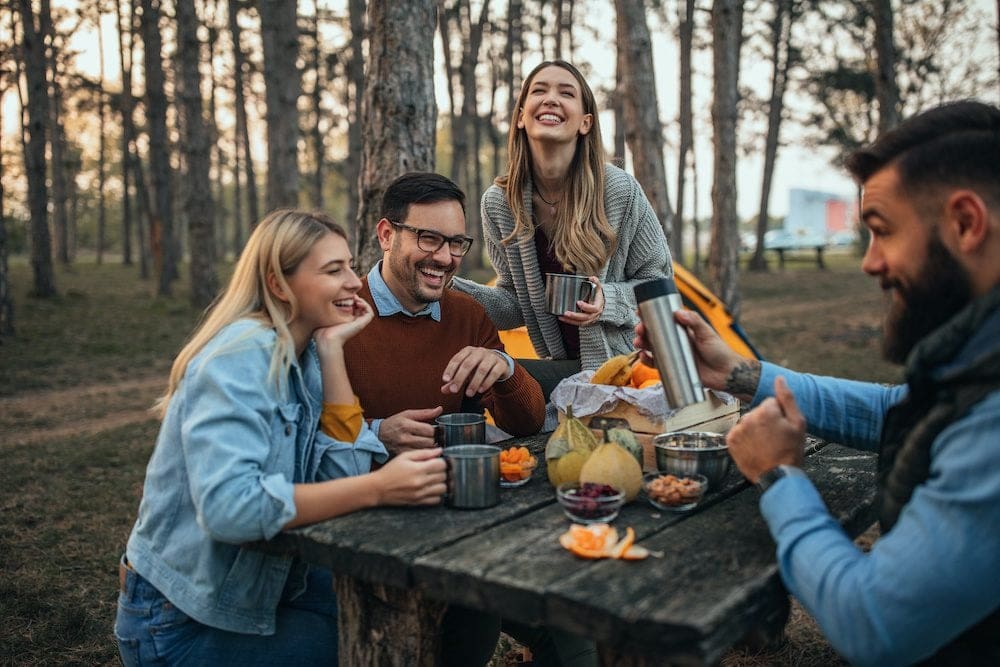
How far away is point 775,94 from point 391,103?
18.2m

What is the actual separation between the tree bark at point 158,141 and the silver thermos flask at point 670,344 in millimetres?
15749

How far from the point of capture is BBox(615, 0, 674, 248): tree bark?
8898 mm

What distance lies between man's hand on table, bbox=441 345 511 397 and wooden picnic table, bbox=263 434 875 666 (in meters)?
0.54

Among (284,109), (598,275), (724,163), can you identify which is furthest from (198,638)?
(284,109)

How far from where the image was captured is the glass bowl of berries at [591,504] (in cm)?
200

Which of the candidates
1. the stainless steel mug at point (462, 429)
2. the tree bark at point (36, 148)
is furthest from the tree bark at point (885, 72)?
the tree bark at point (36, 148)

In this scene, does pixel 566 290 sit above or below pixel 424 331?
above

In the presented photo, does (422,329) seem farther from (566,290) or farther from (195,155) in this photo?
(195,155)

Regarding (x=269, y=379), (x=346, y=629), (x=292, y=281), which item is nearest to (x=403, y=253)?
(x=292, y=281)

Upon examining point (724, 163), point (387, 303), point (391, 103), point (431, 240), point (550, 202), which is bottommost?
point (387, 303)

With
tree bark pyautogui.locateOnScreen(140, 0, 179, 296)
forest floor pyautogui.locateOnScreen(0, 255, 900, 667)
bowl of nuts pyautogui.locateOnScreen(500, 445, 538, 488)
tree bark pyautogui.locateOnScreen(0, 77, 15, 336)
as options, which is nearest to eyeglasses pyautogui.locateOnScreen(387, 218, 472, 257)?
bowl of nuts pyautogui.locateOnScreen(500, 445, 538, 488)

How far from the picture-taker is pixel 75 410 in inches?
316

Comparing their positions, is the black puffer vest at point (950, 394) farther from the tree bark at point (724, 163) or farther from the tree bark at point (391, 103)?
the tree bark at point (724, 163)

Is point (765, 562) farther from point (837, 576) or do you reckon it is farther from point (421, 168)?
point (421, 168)
